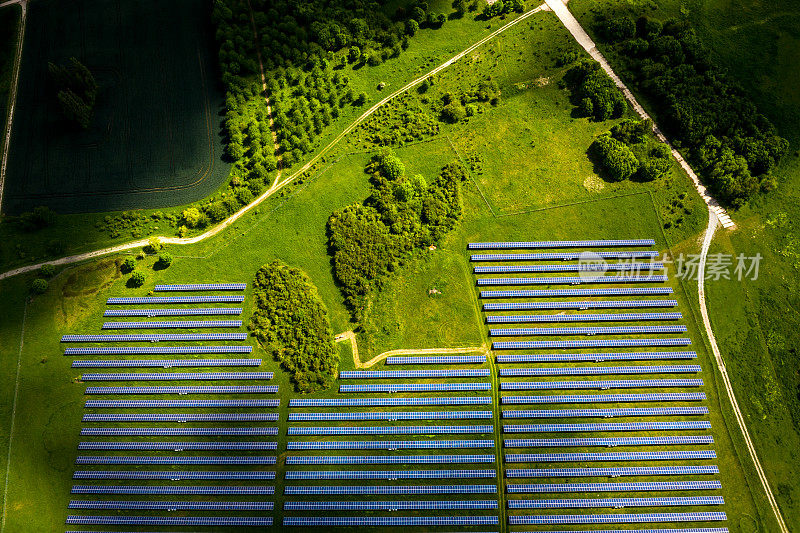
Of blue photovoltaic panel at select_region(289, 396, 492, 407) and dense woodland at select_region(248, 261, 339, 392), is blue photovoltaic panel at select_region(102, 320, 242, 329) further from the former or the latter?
blue photovoltaic panel at select_region(289, 396, 492, 407)

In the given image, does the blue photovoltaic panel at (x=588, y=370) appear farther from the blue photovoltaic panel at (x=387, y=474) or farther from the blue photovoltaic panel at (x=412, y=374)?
the blue photovoltaic panel at (x=387, y=474)

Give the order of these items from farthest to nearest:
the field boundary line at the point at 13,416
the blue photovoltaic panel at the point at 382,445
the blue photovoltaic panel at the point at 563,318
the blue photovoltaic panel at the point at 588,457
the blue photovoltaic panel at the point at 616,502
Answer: the blue photovoltaic panel at the point at 563,318 < the blue photovoltaic panel at the point at 382,445 < the blue photovoltaic panel at the point at 588,457 < the field boundary line at the point at 13,416 < the blue photovoltaic panel at the point at 616,502

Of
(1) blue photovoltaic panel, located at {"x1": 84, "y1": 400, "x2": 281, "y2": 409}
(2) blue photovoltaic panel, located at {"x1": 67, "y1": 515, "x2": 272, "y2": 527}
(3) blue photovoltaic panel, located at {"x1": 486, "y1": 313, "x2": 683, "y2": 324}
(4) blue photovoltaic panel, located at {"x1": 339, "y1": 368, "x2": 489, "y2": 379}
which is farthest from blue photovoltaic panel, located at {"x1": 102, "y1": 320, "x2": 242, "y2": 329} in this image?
(3) blue photovoltaic panel, located at {"x1": 486, "y1": 313, "x2": 683, "y2": 324}

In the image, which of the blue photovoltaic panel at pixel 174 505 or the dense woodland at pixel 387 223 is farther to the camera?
the dense woodland at pixel 387 223

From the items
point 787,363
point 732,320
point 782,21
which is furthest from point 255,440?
point 782,21

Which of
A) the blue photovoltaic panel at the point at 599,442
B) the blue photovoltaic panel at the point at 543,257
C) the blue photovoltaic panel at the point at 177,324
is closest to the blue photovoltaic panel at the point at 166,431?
the blue photovoltaic panel at the point at 177,324
